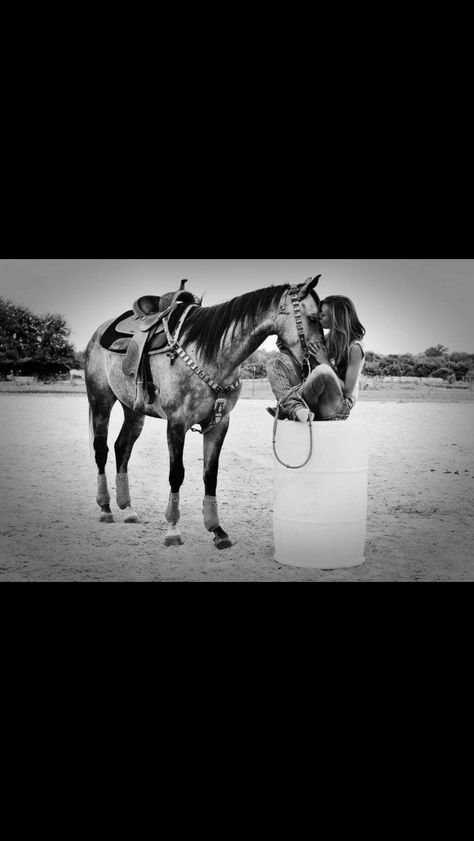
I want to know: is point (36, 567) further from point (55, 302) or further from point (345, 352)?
point (345, 352)

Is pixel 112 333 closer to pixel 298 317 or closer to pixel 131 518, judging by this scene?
pixel 131 518

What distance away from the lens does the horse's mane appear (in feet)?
16.4

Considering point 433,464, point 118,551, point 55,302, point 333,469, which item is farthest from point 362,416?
point 55,302

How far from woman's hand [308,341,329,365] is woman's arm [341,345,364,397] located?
166mm

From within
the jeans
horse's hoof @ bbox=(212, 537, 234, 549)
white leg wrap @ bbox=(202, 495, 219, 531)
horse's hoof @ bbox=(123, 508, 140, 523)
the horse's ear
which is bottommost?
horse's hoof @ bbox=(212, 537, 234, 549)

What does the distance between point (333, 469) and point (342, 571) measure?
0.65 metres

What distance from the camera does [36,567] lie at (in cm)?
513

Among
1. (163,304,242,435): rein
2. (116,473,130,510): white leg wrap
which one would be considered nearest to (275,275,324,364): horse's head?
(163,304,242,435): rein

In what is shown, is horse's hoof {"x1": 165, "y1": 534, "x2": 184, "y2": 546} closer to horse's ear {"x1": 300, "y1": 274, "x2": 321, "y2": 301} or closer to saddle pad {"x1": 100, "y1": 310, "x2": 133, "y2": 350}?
saddle pad {"x1": 100, "y1": 310, "x2": 133, "y2": 350}

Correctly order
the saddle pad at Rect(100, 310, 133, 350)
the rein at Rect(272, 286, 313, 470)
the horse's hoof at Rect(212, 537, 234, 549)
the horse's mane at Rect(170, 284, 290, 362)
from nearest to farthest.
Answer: the rein at Rect(272, 286, 313, 470) < the horse's mane at Rect(170, 284, 290, 362) < the horse's hoof at Rect(212, 537, 234, 549) < the saddle pad at Rect(100, 310, 133, 350)

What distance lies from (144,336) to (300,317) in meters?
1.12

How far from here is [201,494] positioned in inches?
223

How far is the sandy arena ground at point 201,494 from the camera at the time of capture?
17.0 feet

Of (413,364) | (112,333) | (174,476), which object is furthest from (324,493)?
(112,333)
